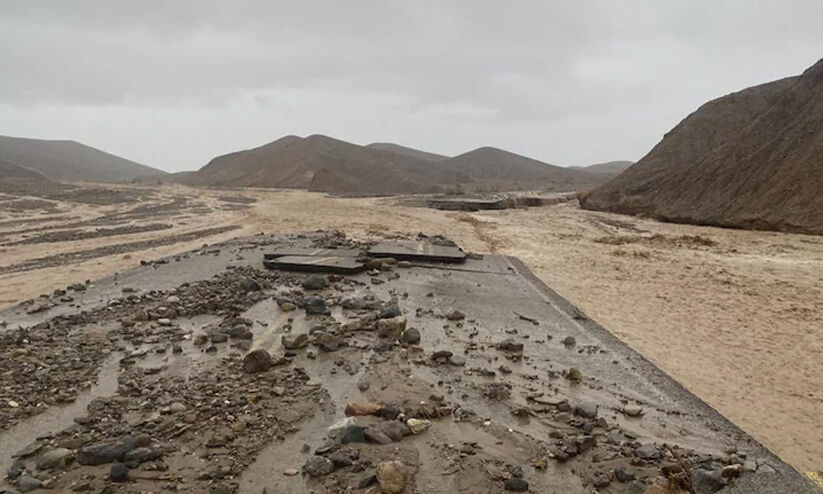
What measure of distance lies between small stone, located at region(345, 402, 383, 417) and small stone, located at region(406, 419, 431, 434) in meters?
0.31

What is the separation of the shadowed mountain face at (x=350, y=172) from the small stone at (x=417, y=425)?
48.5 m

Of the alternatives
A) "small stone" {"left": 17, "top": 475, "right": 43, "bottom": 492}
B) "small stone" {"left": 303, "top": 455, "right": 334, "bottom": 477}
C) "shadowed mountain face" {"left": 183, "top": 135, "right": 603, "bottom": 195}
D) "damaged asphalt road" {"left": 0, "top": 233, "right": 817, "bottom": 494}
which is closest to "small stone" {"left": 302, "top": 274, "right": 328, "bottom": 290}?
"damaged asphalt road" {"left": 0, "top": 233, "right": 817, "bottom": 494}

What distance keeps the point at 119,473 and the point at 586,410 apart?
11.5ft

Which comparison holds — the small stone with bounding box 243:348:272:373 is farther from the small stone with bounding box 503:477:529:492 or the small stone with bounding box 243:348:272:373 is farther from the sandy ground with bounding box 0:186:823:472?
the sandy ground with bounding box 0:186:823:472

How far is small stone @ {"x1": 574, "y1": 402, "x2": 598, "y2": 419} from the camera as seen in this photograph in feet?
14.4

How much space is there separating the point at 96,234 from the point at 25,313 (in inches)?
377

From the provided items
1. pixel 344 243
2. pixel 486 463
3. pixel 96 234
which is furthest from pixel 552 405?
pixel 96 234

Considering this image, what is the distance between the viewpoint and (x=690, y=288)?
964cm

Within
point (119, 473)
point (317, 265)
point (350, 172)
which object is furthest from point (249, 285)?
point (350, 172)

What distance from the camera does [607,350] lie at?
622cm

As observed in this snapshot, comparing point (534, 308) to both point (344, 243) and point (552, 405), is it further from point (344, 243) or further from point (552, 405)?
point (344, 243)

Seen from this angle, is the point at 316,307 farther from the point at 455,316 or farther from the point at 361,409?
the point at 361,409

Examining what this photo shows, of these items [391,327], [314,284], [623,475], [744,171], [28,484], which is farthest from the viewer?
[744,171]

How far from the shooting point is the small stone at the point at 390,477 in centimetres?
323
